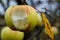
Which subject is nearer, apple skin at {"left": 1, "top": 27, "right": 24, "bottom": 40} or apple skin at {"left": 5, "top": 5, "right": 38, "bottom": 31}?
apple skin at {"left": 5, "top": 5, "right": 38, "bottom": 31}

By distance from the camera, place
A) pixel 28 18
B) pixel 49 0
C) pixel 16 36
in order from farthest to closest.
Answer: pixel 49 0, pixel 16 36, pixel 28 18

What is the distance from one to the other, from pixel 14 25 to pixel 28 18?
6cm

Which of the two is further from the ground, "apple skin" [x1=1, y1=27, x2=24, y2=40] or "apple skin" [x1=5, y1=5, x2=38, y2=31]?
"apple skin" [x1=5, y1=5, x2=38, y2=31]

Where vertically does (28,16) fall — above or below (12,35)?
above

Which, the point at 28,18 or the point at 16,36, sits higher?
the point at 28,18

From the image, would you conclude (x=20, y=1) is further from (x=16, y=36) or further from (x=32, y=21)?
(x=16, y=36)

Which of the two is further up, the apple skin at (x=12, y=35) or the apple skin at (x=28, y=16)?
the apple skin at (x=28, y=16)

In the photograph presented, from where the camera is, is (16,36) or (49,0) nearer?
(16,36)

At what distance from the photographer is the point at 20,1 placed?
0.94 metres

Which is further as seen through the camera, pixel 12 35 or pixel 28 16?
pixel 12 35

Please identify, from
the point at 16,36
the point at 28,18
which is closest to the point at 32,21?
the point at 28,18

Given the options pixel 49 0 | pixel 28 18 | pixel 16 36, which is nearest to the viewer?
pixel 28 18

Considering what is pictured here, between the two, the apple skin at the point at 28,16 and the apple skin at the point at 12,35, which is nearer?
the apple skin at the point at 28,16

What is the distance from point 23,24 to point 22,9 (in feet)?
0.22
